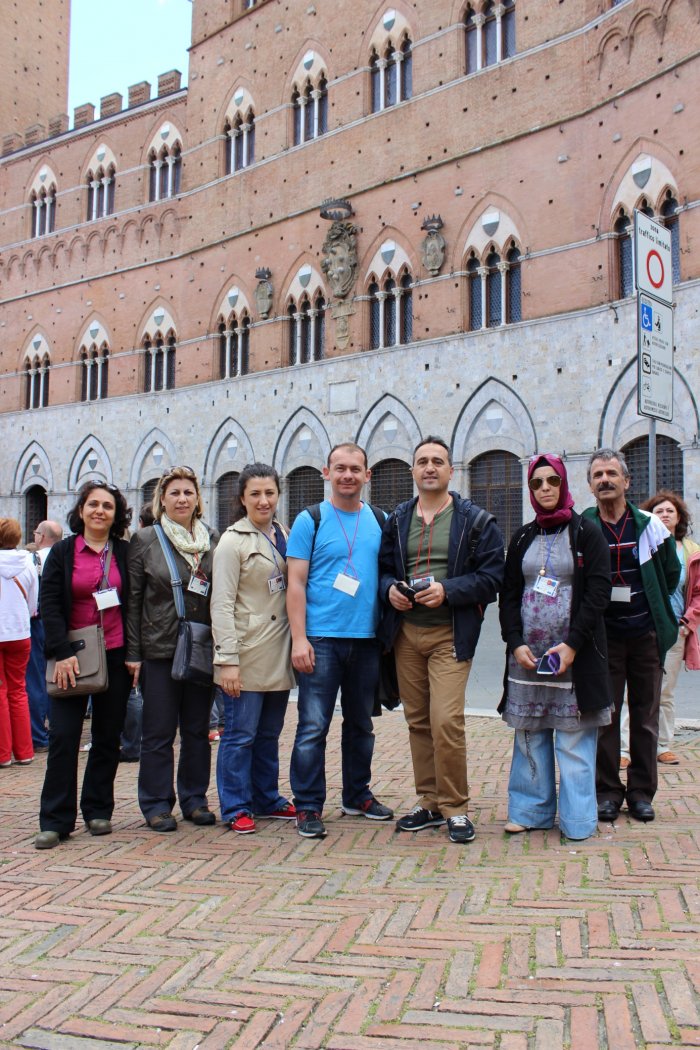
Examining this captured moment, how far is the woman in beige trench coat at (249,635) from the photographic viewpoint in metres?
4.82

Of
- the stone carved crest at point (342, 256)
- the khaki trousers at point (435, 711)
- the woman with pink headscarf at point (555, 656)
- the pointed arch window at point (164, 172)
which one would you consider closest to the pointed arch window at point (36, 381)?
the pointed arch window at point (164, 172)

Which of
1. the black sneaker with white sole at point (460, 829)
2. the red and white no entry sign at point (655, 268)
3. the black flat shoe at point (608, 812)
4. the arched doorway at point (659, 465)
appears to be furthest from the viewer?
the arched doorway at point (659, 465)

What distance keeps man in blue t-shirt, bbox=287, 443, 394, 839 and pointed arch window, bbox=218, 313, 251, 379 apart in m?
19.5

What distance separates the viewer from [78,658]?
15.5 feet

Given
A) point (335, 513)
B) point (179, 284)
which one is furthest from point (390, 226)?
point (335, 513)

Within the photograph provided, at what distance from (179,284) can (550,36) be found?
12288 mm

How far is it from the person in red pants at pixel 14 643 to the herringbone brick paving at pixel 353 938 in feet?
6.37

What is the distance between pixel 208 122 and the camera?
25.0 m

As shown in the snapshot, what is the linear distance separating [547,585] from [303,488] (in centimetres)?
1801

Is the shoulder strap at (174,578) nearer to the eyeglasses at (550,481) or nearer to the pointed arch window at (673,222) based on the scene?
the eyeglasses at (550,481)

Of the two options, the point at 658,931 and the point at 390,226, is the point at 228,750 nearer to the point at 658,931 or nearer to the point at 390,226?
the point at 658,931

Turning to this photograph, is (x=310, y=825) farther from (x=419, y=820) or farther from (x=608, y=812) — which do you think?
(x=608, y=812)

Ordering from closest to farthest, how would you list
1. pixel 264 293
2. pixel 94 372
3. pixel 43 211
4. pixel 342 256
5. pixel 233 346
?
pixel 342 256, pixel 264 293, pixel 233 346, pixel 94 372, pixel 43 211

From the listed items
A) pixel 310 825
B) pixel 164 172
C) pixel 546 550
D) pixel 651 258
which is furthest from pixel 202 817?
pixel 164 172
